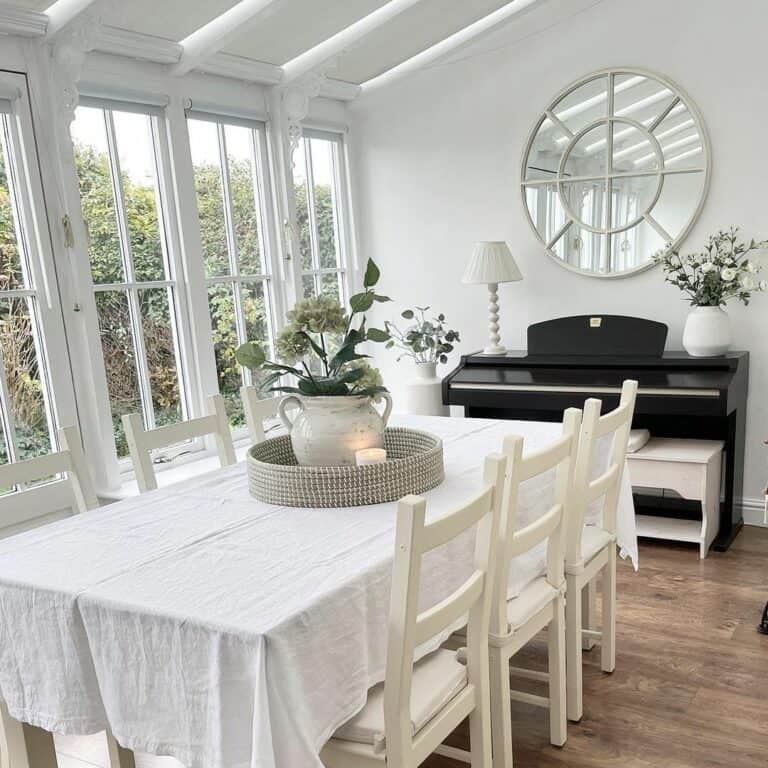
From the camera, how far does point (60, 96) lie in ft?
9.82

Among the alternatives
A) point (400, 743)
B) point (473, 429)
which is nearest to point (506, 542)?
point (400, 743)

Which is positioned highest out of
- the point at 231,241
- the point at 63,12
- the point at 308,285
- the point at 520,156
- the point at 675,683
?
the point at 63,12

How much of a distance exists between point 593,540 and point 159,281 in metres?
2.25

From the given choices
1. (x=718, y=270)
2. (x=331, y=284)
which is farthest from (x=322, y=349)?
(x=331, y=284)

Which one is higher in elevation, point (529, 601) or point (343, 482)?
point (343, 482)

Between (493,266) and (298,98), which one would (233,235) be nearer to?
(298,98)

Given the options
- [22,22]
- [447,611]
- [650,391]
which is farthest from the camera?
[650,391]

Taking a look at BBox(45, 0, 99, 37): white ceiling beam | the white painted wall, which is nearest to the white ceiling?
BBox(45, 0, 99, 37): white ceiling beam

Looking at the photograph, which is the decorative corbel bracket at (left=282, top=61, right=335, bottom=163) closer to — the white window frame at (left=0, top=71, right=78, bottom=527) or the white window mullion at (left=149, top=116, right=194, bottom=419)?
the white window mullion at (left=149, top=116, right=194, bottom=419)

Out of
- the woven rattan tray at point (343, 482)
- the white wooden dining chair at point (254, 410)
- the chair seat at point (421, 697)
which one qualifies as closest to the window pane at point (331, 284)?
the white wooden dining chair at point (254, 410)

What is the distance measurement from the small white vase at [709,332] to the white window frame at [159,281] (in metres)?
2.36

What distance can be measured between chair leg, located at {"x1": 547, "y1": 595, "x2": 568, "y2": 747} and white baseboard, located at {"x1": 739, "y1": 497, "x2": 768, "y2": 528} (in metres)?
2.09

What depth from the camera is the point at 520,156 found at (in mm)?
4227

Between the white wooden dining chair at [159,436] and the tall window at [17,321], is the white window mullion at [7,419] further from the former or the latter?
the white wooden dining chair at [159,436]
